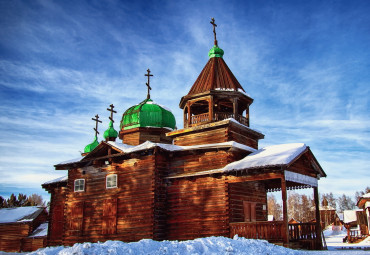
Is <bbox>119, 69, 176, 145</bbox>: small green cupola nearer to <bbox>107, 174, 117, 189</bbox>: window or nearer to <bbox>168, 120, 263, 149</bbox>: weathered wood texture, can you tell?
<bbox>168, 120, 263, 149</bbox>: weathered wood texture

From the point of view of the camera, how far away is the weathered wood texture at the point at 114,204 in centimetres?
1955

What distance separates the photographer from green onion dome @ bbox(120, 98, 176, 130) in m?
27.2

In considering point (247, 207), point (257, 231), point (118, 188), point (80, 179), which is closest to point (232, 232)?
point (257, 231)

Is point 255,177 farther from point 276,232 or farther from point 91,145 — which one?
point 91,145

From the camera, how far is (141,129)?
88.5ft

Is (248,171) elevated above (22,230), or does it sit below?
above

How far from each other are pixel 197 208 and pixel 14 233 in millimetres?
24557

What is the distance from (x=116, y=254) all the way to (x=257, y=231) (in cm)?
771

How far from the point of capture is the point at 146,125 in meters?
27.1

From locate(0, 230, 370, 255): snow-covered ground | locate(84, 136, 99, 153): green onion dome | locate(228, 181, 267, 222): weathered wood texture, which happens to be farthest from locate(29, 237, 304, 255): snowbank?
locate(84, 136, 99, 153): green onion dome

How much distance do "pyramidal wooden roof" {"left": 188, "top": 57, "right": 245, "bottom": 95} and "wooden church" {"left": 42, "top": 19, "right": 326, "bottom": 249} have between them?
0.21 ft

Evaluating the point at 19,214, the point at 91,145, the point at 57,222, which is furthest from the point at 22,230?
the point at 91,145

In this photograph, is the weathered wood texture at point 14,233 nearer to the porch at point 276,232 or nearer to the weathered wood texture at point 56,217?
the weathered wood texture at point 56,217

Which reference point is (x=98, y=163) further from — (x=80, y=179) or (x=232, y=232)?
(x=232, y=232)
